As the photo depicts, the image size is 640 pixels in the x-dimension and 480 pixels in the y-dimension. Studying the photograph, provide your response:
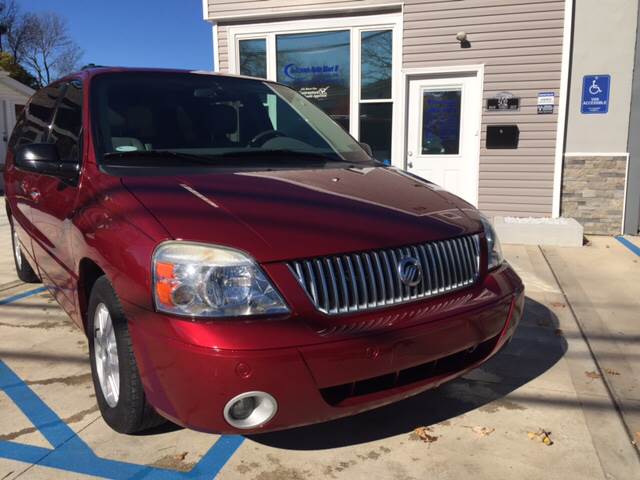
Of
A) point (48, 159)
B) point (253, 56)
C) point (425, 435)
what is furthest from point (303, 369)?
point (253, 56)

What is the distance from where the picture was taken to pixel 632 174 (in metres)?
7.86

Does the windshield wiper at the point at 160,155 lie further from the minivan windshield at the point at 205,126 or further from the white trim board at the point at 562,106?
the white trim board at the point at 562,106

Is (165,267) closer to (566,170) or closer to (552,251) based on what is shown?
(552,251)

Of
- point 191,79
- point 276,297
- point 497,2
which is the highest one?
point 497,2

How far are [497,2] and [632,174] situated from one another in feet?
10.1

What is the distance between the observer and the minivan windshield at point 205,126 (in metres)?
3.01

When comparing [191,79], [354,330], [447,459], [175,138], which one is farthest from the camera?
[191,79]

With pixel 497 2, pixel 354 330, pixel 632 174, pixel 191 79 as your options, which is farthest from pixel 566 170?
pixel 354 330

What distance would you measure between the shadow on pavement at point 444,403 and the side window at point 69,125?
6.15 ft

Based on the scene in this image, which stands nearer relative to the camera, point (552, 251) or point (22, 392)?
point (22, 392)

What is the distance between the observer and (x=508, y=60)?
26.6 ft

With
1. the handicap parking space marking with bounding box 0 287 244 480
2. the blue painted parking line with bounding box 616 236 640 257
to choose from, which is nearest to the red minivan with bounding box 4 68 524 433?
the handicap parking space marking with bounding box 0 287 244 480

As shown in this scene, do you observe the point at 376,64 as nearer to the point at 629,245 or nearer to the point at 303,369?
the point at 629,245

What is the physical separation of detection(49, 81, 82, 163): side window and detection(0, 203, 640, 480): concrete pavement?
1.36m
